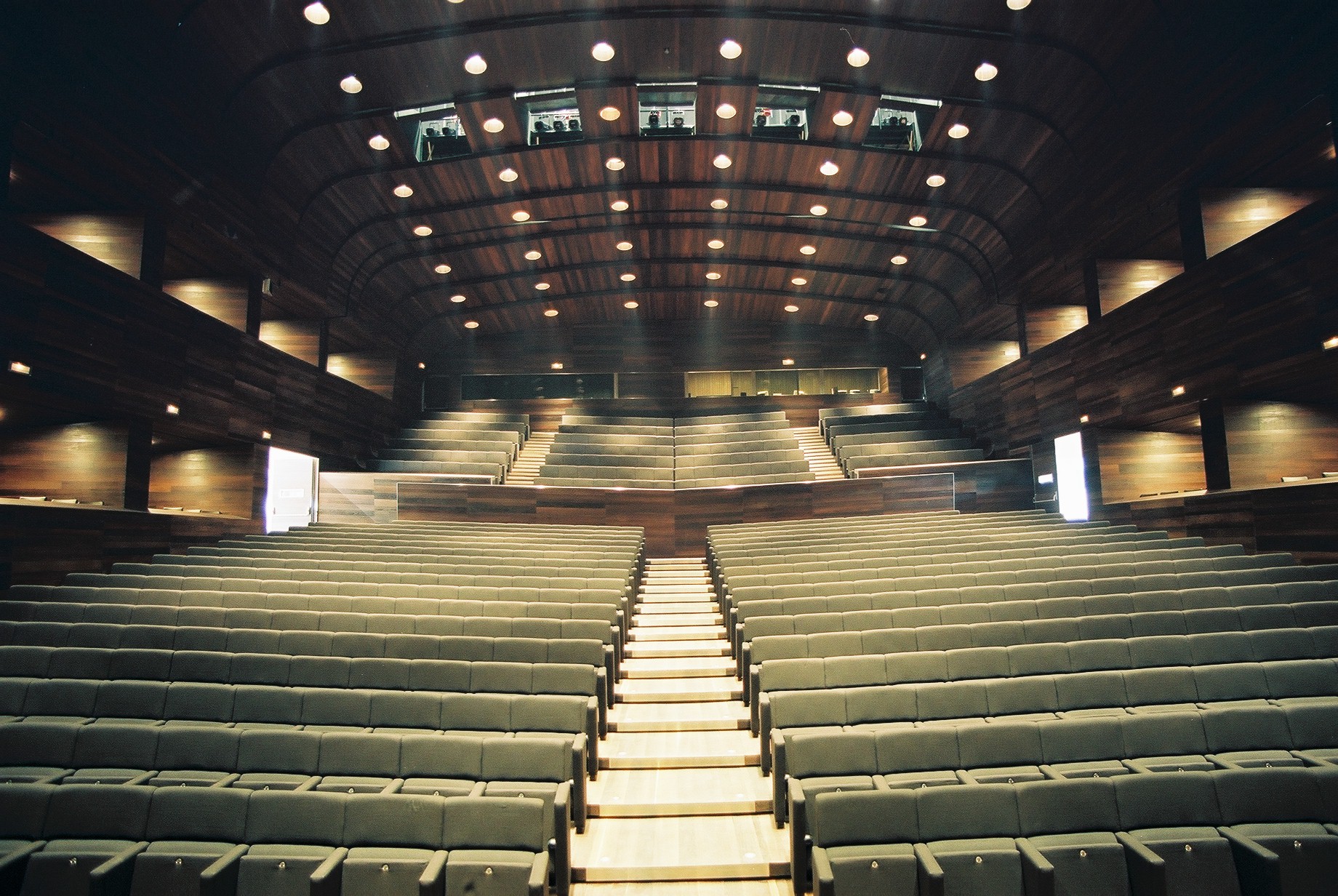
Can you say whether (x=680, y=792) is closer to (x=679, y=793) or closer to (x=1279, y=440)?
(x=679, y=793)

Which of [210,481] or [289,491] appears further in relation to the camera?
[289,491]

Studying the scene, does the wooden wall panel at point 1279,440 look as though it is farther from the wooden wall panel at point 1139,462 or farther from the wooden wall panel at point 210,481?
the wooden wall panel at point 210,481

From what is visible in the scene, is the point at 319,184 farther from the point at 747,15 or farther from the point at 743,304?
the point at 743,304

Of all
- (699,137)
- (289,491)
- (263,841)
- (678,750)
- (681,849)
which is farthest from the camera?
(289,491)

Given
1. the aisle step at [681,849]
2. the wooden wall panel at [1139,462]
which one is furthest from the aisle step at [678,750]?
the wooden wall panel at [1139,462]

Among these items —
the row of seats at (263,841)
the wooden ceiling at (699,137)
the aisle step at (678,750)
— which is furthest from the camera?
the wooden ceiling at (699,137)

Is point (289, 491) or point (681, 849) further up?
point (289, 491)

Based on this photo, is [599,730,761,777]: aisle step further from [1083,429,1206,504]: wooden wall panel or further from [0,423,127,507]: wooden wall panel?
[1083,429,1206,504]: wooden wall panel

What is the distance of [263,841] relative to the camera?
1.75 meters

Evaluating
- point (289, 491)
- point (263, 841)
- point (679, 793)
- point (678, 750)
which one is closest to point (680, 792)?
point (679, 793)

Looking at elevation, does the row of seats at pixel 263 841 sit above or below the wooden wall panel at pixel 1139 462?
below

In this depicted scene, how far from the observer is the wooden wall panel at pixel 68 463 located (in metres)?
4.08

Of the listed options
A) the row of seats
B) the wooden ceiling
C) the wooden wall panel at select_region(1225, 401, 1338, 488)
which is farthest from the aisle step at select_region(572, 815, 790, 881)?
the wooden ceiling

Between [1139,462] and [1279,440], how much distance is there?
1.09 meters
